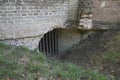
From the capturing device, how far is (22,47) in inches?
221

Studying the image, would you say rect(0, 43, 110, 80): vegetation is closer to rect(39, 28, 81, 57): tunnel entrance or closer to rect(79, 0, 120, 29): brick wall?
rect(39, 28, 81, 57): tunnel entrance

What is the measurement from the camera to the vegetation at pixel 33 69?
422 cm

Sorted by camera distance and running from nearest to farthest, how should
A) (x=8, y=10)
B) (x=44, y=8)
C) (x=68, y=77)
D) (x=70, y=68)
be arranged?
(x=68, y=77)
(x=70, y=68)
(x=8, y=10)
(x=44, y=8)


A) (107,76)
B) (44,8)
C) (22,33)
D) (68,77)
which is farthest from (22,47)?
(107,76)

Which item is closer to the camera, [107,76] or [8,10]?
[107,76]

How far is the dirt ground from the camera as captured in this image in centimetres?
540

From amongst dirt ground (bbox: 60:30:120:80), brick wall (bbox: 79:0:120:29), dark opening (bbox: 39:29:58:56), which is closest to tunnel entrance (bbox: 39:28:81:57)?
dark opening (bbox: 39:29:58:56)

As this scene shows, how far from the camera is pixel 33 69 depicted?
175 inches

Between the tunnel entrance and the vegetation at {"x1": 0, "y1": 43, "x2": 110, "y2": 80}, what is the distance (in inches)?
71.2

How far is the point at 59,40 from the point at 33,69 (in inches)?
112

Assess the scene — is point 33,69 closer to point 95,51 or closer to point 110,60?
point 110,60

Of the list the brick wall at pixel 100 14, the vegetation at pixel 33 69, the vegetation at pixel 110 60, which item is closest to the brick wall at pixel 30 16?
the brick wall at pixel 100 14

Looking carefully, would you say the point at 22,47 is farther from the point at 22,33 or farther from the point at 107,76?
the point at 107,76

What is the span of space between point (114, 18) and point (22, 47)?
290 centimetres
